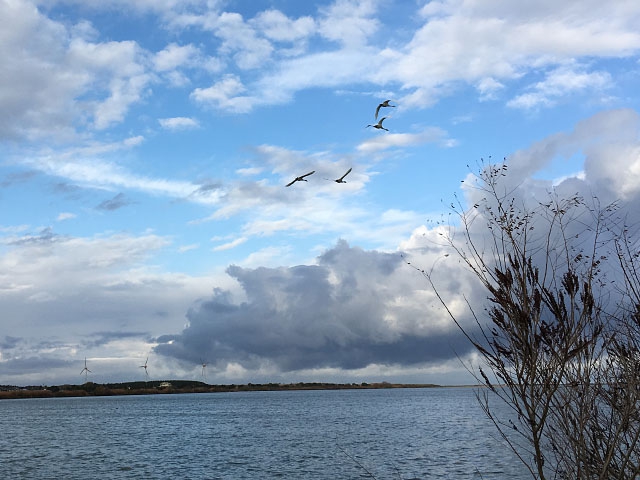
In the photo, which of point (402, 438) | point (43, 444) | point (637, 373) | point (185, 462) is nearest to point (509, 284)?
point (637, 373)

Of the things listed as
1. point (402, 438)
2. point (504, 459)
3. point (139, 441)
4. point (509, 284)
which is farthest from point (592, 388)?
point (139, 441)

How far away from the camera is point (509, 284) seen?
741cm

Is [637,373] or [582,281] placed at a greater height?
[582,281]

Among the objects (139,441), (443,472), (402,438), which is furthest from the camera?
(139,441)

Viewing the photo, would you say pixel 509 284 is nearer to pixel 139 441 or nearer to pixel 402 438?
pixel 402 438

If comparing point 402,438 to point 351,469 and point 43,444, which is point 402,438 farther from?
point 43,444

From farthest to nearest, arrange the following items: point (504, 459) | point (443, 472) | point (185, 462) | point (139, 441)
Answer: point (139, 441), point (185, 462), point (504, 459), point (443, 472)

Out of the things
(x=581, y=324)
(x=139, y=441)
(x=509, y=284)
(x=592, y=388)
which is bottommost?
(x=139, y=441)

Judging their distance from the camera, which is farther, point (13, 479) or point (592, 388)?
point (13, 479)

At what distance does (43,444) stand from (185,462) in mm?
27246

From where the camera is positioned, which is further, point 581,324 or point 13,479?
point 13,479

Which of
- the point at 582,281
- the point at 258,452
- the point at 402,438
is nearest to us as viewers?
the point at 582,281

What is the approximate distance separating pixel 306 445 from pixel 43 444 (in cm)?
3174

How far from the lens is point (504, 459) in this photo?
1884 inches
